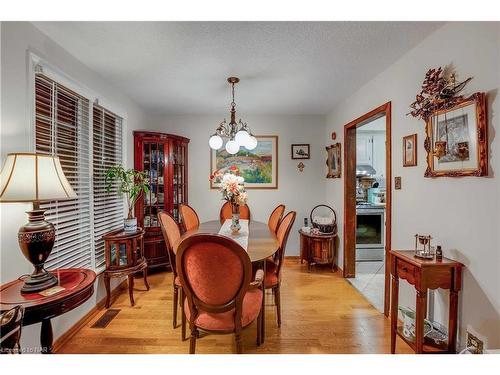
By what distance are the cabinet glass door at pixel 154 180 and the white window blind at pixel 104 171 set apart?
37 centimetres

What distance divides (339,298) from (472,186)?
1.81 meters

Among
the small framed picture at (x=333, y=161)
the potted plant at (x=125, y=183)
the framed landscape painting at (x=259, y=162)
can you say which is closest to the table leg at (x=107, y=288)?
the potted plant at (x=125, y=183)

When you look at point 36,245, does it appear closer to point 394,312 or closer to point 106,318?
point 106,318

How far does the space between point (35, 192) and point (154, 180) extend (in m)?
2.18

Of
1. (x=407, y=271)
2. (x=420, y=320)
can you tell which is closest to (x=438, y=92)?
(x=407, y=271)

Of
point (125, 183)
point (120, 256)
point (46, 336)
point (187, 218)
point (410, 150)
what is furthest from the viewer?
point (187, 218)

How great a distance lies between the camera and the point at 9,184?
49.4 inches

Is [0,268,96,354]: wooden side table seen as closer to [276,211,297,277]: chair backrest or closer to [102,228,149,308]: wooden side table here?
[102,228,149,308]: wooden side table

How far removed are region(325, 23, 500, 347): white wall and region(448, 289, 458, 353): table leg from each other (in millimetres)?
59

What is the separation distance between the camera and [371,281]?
3191 millimetres

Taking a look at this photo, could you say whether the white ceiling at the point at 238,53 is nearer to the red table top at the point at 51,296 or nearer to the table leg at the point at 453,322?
the red table top at the point at 51,296

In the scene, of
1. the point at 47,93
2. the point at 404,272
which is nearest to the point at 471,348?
the point at 404,272

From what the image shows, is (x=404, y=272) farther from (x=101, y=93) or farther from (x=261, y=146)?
(x=101, y=93)

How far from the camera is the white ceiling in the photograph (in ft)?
5.67
